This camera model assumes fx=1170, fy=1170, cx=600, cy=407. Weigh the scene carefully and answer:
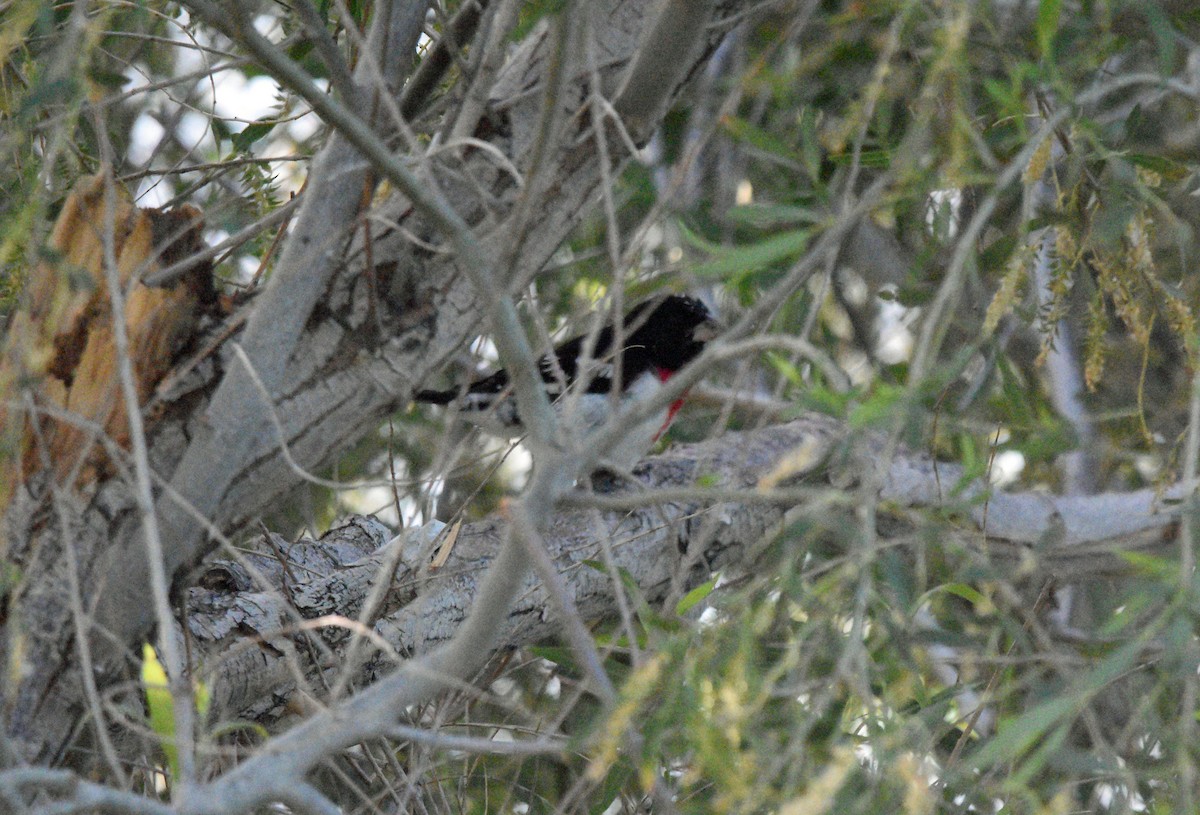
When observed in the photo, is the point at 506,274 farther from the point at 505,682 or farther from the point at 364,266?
the point at 505,682

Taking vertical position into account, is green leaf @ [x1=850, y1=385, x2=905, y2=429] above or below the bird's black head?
above

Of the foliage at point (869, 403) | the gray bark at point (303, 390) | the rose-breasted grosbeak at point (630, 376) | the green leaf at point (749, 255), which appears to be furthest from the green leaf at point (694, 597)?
the rose-breasted grosbeak at point (630, 376)

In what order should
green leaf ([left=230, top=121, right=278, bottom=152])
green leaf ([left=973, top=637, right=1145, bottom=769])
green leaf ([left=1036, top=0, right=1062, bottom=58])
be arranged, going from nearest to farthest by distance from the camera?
1. green leaf ([left=973, top=637, right=1145, bottom=769])
2. green leaf ([left=1036, top=0, right=1062, bottom=58])
3. green leaf ([left=230, top=121, right=278, bottom=152])

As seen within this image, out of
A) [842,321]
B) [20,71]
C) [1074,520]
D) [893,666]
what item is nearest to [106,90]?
[20,71]

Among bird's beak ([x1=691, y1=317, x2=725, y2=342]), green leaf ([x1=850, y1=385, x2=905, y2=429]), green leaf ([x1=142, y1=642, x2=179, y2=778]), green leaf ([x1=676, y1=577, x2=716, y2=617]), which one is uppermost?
green leaf ([x1=850, y1=385, x2=905, y2=429])

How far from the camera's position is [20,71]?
210cm

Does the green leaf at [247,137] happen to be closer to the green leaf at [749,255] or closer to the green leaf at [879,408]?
the green leaf at [749,255]

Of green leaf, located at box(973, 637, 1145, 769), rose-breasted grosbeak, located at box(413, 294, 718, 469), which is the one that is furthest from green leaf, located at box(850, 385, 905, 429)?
rose-breasted grosbeak, located at box(413, 294, 718, 469)

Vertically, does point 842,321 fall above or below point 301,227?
below

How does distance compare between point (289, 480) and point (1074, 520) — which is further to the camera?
point (1074, 520)

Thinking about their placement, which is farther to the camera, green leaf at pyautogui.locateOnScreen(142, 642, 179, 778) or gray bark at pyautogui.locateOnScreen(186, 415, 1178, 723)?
gray bark at pyautogui.locateOnScreen(186, 415, 1178, 723)

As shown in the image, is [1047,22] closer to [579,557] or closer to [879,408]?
[879,408]

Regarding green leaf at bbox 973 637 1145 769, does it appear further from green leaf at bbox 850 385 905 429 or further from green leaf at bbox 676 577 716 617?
green leaf at bbox 676 577 716 617

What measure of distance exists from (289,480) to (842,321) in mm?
3615
